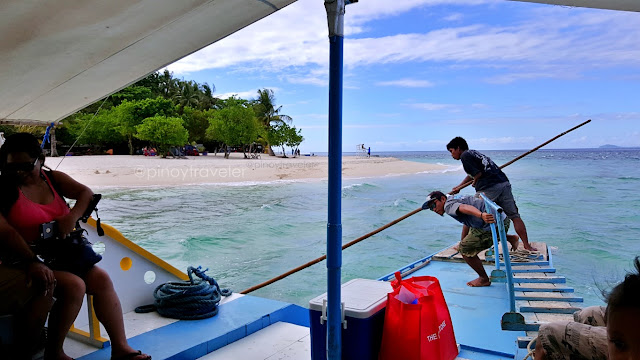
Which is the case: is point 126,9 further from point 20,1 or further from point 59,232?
point 59,232

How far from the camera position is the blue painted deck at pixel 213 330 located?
2797mm

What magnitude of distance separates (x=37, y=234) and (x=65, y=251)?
15 centimetres

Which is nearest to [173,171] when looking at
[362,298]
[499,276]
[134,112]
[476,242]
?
[134,112]

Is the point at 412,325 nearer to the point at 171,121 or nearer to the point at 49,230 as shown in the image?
the point at 49,230

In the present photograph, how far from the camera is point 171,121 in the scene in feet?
139

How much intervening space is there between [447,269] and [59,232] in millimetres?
4933

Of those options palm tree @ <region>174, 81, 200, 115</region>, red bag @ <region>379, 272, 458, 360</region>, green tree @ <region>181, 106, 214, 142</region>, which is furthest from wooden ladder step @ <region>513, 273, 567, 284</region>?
palm tree @ <region>174, 81, 200, 115</region>

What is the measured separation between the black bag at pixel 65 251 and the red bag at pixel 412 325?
1533mm

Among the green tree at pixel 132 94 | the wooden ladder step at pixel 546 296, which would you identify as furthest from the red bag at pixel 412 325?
the green tree at pixel 132 94

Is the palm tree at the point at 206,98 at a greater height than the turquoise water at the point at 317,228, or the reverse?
the palm tree at the point at 206,98

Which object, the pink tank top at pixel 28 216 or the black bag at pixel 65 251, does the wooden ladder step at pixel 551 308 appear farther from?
the pink tank top at pixel 28 216

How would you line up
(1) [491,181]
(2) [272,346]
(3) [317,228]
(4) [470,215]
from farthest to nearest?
1. (3) [317,228]
2. (1) [491,181]
3. (4) [470,215]
4. (2) [272,346]

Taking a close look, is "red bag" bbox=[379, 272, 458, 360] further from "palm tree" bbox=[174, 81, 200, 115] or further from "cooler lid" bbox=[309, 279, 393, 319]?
"palm tree" bbox=[174, 81, 200, 115]

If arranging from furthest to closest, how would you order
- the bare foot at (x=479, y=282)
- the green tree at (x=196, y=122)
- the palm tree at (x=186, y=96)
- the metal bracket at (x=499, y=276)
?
the palm tree at (x=186, y=96) → the green tree at (x=196, y=122) → the bare foot at (x=479, y=282) → the metal bracket at (x=499, y=276)
